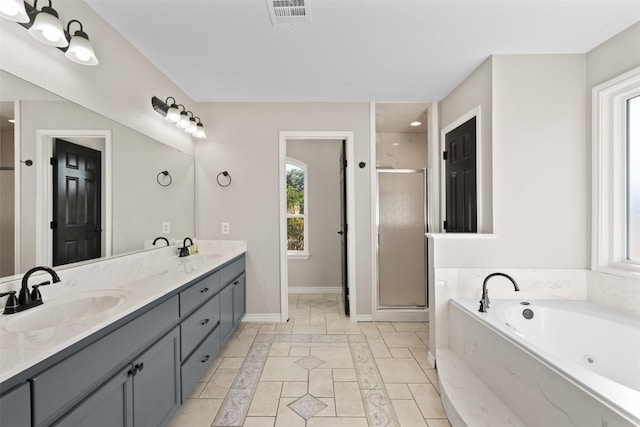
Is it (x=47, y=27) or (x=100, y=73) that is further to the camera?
(x=100, y=73)

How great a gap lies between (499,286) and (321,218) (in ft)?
8.95

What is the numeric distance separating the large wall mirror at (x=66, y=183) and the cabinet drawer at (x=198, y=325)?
2.27 feet

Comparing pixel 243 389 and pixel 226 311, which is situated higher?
pixel 226 311

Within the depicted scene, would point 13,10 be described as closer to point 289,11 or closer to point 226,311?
point 289,11

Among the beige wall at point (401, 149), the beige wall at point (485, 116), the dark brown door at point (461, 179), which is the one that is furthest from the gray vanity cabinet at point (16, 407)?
the beige wall at point (401, 149)

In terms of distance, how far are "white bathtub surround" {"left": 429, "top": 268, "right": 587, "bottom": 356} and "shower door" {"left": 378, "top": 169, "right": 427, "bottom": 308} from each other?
1.09m

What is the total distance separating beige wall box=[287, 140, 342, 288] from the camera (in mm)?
4543

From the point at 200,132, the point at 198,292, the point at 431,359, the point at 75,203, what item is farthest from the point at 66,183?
the point at 431,359

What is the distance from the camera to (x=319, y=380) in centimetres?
216

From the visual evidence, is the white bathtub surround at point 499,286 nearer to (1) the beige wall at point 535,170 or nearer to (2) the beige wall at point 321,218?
(1) the beige wall at point 535,170

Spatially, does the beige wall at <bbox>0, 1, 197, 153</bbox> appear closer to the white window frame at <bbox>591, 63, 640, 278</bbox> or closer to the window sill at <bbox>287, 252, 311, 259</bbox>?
the window sill at <bbox>287, 252, 311, 259</bbox>

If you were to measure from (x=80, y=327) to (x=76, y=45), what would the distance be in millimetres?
1390

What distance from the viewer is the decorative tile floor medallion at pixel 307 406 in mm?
1810

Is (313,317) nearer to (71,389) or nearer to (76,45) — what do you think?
(71,389)
